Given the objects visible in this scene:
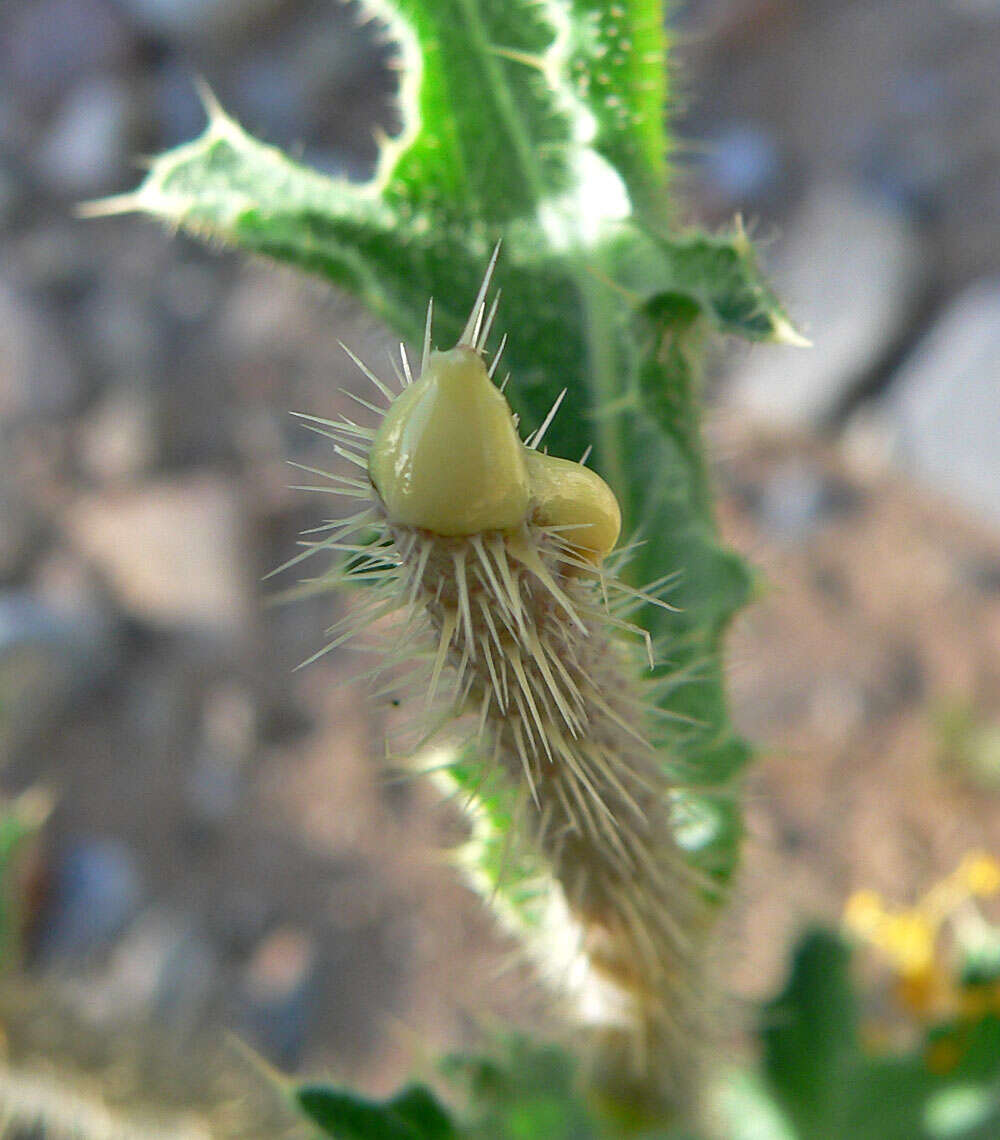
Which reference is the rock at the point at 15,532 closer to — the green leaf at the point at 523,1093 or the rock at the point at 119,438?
the rock at the point at 119,438

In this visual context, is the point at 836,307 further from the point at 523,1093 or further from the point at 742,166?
the point at 523,1093

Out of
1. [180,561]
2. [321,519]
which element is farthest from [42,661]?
[321,519]

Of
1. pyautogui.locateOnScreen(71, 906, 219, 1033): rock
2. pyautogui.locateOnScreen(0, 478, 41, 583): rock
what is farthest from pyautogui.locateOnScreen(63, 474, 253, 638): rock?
pyautogui.locateOnScreen(71, 906, 219, 1033): rock

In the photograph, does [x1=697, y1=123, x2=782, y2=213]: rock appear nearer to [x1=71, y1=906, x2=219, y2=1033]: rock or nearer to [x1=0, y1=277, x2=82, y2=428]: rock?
[x1=0, y1=277, x2=82, y2=428]: rock

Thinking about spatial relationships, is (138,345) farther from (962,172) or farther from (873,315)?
(962,172)

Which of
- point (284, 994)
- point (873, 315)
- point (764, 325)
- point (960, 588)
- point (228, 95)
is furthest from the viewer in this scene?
point (228, 95)

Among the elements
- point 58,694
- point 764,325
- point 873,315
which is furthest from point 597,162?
point 873,315

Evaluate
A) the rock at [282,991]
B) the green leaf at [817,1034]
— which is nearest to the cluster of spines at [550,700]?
the green leaf at [817,1034]
